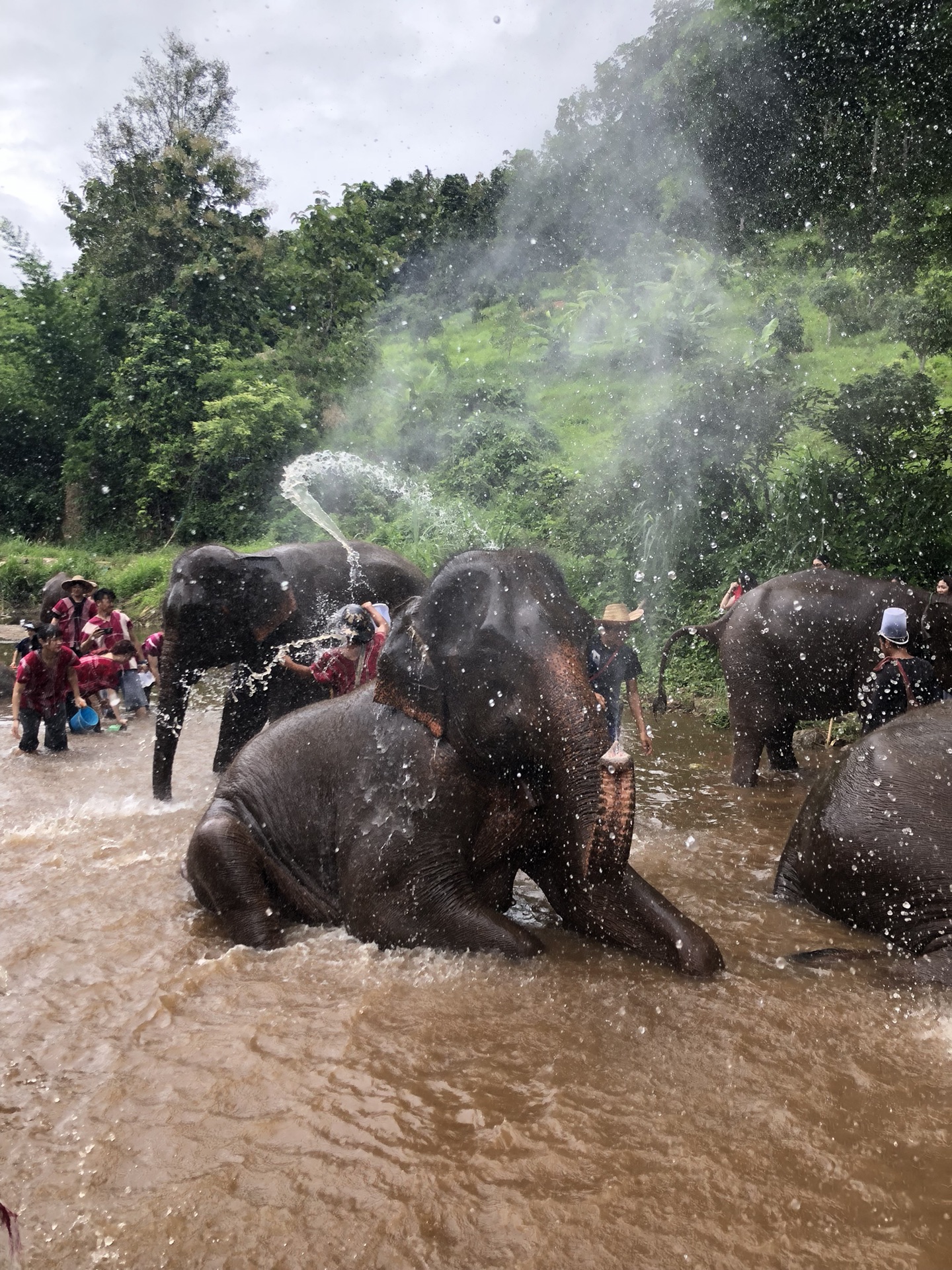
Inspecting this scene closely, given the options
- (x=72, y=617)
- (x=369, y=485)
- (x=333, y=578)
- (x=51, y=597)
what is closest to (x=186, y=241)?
(x=369, y=485)

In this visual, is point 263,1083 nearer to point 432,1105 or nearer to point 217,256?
point 432,1105

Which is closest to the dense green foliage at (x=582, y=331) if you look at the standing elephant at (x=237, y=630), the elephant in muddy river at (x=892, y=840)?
the standing elephant at (x=237, y=630)

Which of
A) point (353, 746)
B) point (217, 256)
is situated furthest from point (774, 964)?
point (217, 256)

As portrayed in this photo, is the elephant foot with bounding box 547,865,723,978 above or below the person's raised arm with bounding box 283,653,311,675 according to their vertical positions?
below

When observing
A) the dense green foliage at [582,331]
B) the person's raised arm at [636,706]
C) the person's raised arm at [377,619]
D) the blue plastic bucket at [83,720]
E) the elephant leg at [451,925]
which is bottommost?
the blue plastic bucket at [83,720]

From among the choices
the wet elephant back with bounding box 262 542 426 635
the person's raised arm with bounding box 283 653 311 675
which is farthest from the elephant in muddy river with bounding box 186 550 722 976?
the wet elephant back with bounding box 262 542 426 635

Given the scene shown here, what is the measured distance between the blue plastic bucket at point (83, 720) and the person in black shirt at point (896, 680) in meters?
7.63

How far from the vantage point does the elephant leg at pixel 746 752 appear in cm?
702

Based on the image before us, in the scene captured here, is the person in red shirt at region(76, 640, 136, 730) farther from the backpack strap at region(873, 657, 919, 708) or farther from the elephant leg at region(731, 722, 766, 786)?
the backpack strap at region(873, 657, 919, 708)

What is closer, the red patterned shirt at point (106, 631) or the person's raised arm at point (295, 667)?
the person's raised arm at point (295, 667)

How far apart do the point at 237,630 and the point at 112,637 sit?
427 centimetres

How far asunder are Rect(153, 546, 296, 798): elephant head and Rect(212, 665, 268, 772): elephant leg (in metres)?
0.16

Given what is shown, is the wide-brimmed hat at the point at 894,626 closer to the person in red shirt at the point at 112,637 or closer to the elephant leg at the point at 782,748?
the elephant leg at the point at 782,748

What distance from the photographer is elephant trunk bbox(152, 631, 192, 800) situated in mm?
6324
